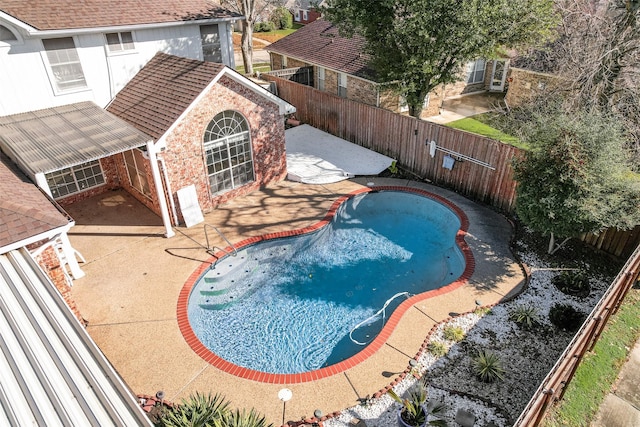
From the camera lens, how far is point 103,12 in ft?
51.2

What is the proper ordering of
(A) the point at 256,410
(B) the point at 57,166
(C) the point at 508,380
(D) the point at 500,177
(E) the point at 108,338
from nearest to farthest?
(A) the point at 256,410 → (C) the point at 508,380 → (E) the point at 108,338 → (B) the point at 57,166 → (D) the point at 500,177

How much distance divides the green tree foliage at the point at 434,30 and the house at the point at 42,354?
1404 cm

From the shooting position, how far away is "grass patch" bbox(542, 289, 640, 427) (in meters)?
8.36

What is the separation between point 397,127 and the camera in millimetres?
19047

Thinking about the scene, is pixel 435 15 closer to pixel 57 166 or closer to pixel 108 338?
pixel 57 166

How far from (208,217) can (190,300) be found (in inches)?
179

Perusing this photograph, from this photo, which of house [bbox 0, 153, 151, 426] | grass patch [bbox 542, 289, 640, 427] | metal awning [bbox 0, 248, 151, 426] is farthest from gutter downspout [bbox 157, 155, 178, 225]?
grass patch [bbox 542, 289, 640, 427]

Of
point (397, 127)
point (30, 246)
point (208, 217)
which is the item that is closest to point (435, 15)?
point (397, 127)

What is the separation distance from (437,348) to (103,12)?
16717 millimetres

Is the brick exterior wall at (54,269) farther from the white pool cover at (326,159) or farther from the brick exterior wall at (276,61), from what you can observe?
the brick exterior wall at (276,61)

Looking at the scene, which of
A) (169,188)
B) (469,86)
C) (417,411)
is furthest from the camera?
(469,86)

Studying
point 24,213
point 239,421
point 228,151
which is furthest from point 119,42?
point 239,421

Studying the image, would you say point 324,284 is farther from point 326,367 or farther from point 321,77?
point 321,77

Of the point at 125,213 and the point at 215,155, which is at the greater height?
→ the point at 215,155
